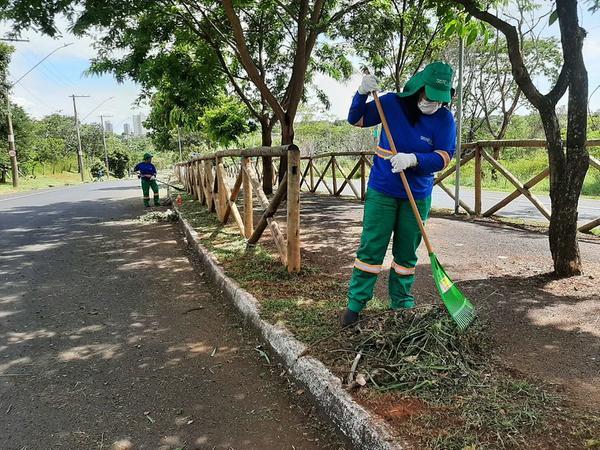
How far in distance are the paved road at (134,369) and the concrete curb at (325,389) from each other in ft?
0.38

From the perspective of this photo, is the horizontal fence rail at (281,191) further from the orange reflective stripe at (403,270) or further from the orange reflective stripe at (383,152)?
the orange reflective stripe at (403,270)

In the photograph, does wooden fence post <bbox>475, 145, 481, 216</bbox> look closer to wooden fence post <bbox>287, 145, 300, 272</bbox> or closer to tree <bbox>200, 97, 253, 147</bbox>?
wooden fence post <bbox>287, 145, 300, 272</bbox>

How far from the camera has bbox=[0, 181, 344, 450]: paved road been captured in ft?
8.26

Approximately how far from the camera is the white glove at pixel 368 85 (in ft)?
10.2

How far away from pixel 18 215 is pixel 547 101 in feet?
40.3

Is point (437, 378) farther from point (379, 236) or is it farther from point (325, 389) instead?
point (379, 236)

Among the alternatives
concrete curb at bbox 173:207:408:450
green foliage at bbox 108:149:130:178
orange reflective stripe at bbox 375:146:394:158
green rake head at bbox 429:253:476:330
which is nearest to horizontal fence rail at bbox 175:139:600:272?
concrete curb at bbox 173:207:408:450

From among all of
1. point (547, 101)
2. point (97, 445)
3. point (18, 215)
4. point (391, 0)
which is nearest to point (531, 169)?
point (391, 0)

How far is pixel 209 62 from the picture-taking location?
11812mm

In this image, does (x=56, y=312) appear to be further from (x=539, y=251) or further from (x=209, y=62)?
(x=209, y=62)

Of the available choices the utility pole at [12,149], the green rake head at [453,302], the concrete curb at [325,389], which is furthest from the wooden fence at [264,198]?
the utility pole at [12,149]

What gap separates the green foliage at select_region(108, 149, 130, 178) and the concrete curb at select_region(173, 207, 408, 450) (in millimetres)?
57668

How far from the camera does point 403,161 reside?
9.48ft

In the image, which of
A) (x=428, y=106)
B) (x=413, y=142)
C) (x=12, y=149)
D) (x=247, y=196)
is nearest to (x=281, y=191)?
(x=247, y=196)
